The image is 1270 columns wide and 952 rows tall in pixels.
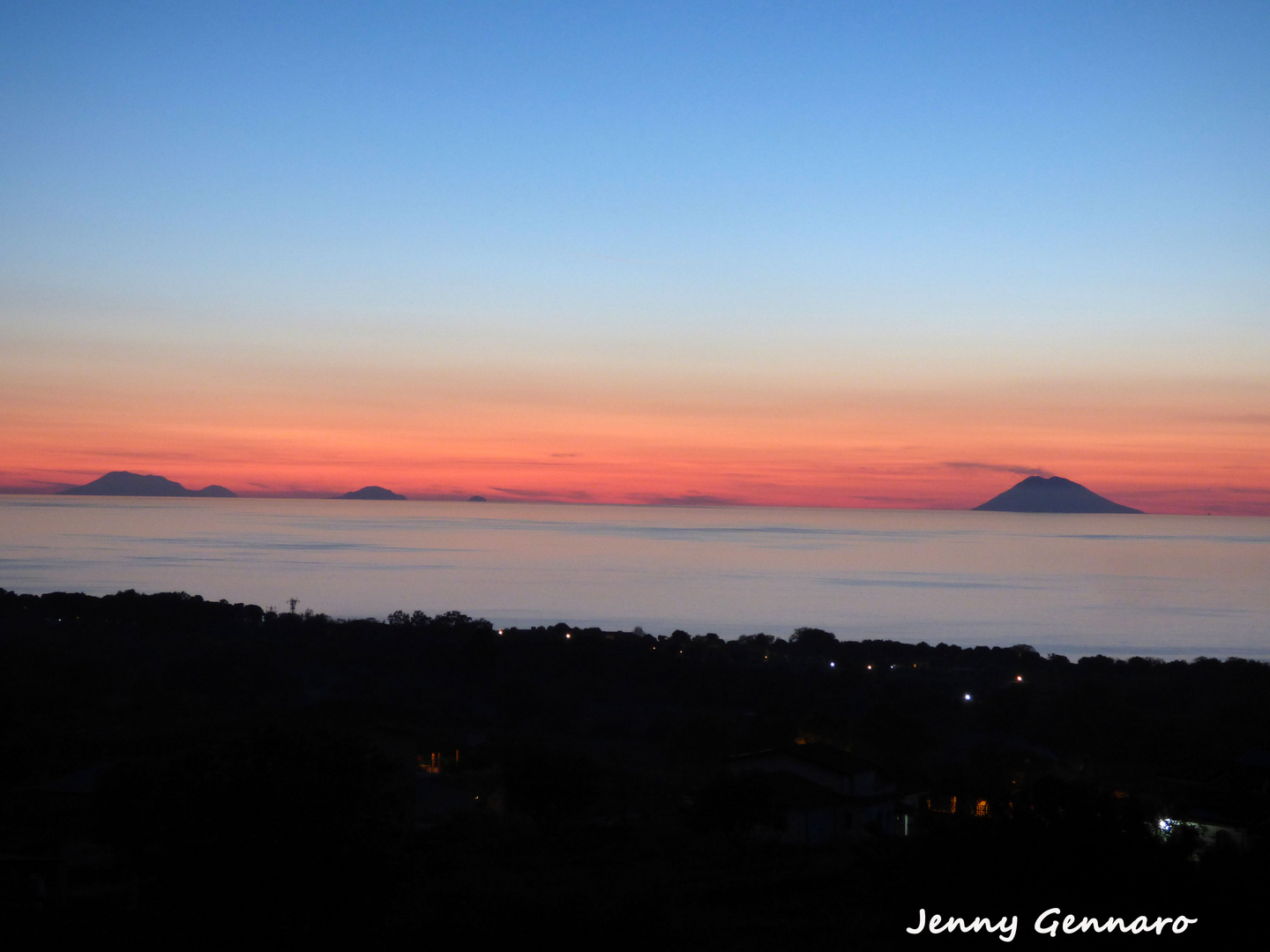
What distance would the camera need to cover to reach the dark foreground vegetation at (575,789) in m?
7.05

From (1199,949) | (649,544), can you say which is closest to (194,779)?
(1199,949)

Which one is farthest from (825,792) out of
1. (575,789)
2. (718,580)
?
(718,580)

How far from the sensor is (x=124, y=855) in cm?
1254

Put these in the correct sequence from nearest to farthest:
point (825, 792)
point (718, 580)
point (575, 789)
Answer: point (575, 789) → point (825, 792) → point (718, 580)

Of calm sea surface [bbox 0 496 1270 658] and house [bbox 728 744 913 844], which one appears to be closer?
house [bbox 728 744 913 844]

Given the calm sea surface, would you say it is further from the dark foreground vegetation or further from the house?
the house

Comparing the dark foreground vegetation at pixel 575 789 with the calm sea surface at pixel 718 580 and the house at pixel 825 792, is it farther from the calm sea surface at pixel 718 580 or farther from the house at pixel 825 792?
the calm sea surface at pixel 718 580

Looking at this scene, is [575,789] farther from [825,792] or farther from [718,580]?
[718,580]

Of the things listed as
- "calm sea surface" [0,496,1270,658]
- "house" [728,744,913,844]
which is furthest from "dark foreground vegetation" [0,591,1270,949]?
"calm sea surface" [0,496,1270,658]

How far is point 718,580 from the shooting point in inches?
3290

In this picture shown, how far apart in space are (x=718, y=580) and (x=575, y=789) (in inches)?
2637

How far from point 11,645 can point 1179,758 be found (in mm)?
33191

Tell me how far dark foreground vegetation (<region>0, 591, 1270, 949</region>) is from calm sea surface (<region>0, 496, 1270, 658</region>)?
1750cm

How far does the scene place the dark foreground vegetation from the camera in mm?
7055
